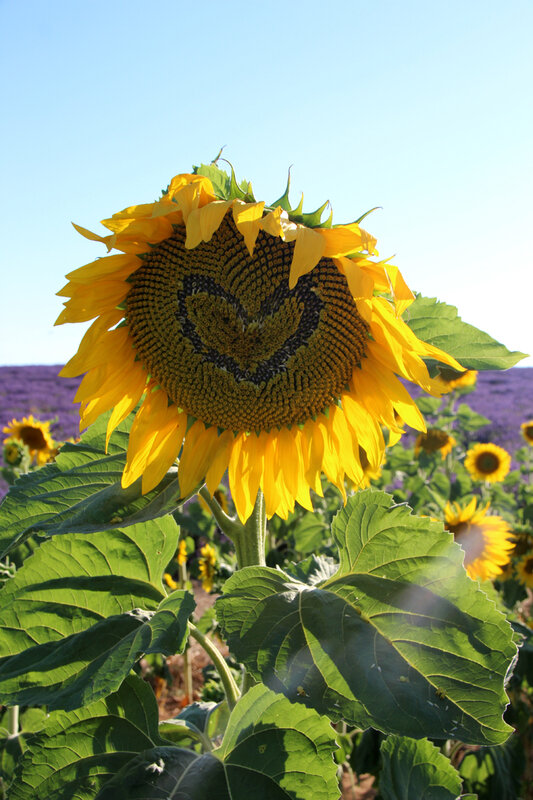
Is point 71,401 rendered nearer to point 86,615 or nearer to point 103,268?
point 86,615

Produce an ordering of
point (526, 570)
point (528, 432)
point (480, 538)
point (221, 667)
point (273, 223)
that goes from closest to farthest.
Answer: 1. point (273, 223)
2. point (221, 667)
3. point (480, 538)
4. point (526, 570)
5. point (528, 432)

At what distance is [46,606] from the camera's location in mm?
1608

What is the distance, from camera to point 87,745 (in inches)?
60.6

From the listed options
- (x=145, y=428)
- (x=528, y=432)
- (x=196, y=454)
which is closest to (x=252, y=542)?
(x=196, y=454)

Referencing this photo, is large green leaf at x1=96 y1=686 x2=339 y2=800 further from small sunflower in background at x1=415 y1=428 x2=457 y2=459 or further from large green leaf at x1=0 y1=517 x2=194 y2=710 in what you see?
small sunflower in background at x1=415 y1=428 x2=457 y2=459

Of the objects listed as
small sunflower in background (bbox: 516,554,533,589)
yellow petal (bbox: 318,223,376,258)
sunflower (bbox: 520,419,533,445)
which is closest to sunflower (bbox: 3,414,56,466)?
small sunflower in background (bbox: 516,554,533,589)

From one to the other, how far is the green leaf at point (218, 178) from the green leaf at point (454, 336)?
0.50 meters

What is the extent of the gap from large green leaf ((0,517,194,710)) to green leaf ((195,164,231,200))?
2.78 ft

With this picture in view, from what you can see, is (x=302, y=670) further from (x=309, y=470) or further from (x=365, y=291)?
(x=365, y=291)

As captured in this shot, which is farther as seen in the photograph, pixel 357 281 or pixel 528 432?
pixel 528 432

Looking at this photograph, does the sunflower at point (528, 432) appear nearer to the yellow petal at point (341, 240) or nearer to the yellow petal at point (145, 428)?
the yellow petal at point (145, 428)

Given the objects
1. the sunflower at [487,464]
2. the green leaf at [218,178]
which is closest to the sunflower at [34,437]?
the sunflower at [487,464]

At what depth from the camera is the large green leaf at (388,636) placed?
126 centimetres

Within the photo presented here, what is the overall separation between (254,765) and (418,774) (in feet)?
1.84
